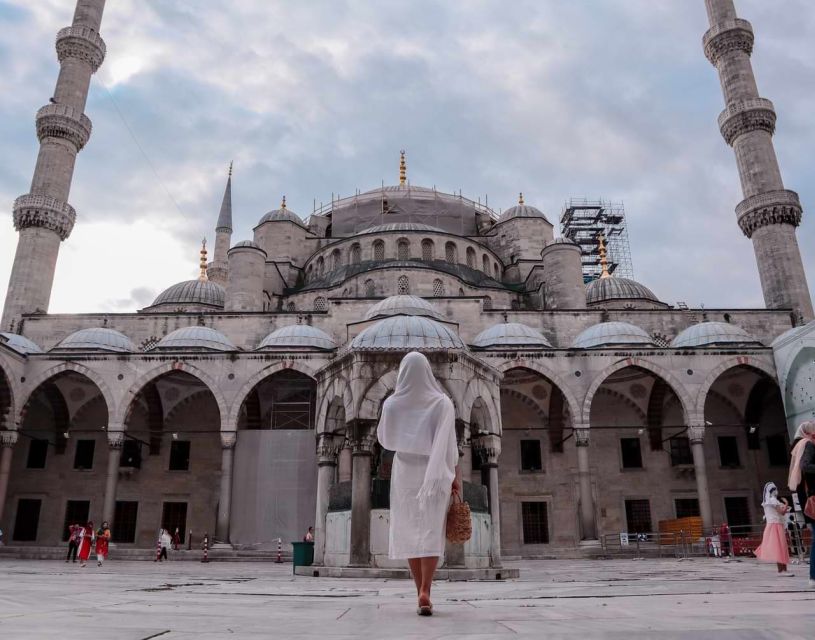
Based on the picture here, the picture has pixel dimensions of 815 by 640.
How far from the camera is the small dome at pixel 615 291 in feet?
82.1

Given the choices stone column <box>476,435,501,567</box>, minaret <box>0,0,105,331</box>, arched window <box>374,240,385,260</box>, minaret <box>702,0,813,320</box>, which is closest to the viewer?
stone column <box>476,435,501,567</box>

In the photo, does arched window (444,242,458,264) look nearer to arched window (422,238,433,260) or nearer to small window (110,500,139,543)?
arched window (422,238,433,260)

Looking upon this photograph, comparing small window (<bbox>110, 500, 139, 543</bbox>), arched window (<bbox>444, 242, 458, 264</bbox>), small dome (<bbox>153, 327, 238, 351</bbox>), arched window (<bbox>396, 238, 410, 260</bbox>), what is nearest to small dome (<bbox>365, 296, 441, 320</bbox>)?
small dome (<bbox>153, 327, 238, 351</bbox>)

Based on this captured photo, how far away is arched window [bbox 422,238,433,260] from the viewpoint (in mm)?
23969

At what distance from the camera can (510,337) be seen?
726 inches

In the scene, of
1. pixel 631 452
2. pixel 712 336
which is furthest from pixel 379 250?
pixel 712 336

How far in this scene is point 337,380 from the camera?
8172mm

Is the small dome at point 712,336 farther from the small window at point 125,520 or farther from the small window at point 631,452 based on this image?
the small window at point 125,520

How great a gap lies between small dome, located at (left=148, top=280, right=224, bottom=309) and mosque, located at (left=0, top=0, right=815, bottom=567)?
14 cm

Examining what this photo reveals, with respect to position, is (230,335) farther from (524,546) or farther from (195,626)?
(195,626)

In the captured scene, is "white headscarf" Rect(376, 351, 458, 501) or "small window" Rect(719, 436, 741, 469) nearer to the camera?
"white headscarf" Rect(376, 351, 458, 501)

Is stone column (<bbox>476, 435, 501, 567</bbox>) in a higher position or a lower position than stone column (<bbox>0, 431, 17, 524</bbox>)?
lower

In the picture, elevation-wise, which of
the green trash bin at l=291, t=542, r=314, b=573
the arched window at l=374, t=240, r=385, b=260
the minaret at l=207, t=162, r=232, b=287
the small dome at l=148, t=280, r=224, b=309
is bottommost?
the green trash bin at l=291, t=542, r=314, b=573

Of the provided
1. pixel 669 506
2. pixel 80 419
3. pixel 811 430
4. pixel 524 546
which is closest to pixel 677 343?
pixel 669 506
